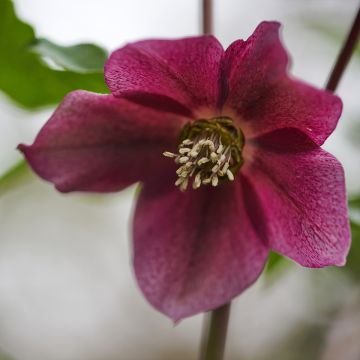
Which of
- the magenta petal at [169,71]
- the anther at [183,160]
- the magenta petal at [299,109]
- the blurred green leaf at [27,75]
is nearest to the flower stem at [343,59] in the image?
the magenta petal at [299,109]

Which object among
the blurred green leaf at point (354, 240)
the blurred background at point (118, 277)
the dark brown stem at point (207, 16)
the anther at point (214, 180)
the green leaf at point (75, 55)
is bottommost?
the blurred background at point (118, 277)

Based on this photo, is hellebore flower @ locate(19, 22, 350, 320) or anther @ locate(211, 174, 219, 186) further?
anther @ locate(211, 174, 219, 186)

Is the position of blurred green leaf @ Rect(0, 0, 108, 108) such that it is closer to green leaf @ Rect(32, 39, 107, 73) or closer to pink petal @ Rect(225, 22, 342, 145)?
green leaf @ Rect(32, 39, 107, 73)

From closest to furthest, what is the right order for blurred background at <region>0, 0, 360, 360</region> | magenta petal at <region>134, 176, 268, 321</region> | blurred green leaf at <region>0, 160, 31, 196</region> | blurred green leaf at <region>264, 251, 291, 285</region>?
magenta petal at <region>134, 176, 268, 321</region> < blurred green leaf at <region>264, 251, 291, 285</region> < blurred green leaf at <region>0, 160, 31, 196</region> < blurred background at <region>0, 0, 360, 360</region>

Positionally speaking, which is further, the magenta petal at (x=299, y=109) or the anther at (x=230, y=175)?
the anther at (x=230, y=175)

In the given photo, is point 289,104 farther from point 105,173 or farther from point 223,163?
point 105,173

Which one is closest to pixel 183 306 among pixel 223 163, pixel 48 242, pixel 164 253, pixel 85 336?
pixel 164 253

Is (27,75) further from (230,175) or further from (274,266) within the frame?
(274,266)

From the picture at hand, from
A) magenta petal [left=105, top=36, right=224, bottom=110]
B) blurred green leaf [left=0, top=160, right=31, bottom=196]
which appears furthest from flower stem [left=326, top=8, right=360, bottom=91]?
blurred green leaf [left=0, top=160, right=31, bottom=196]

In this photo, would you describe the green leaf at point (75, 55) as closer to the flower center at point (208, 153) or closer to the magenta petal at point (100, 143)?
the magenta petal at point (100, 143)
